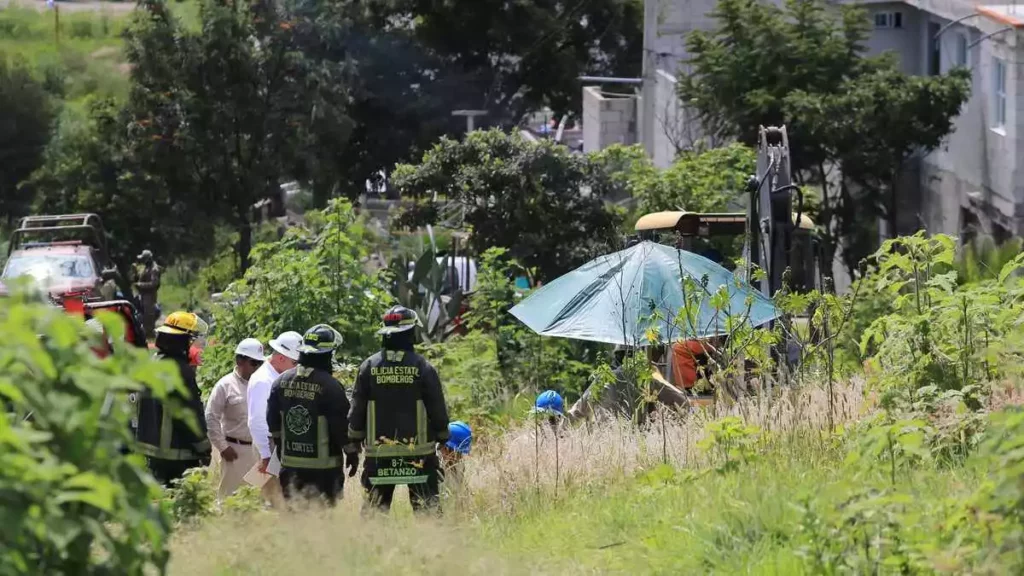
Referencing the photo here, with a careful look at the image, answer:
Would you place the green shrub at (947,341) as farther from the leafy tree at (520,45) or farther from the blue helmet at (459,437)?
the leafy tree at (520,45)

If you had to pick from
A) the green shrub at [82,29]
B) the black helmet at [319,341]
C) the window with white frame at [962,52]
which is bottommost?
the black helmet at [319,341]

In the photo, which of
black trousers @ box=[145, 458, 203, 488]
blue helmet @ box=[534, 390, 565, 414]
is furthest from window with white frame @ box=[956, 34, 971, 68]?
black trousers @ box=[145, 458, 203, 488]

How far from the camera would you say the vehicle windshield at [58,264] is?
2222 cm

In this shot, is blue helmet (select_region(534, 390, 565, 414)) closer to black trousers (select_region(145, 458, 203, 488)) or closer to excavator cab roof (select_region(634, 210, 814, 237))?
black trousers (select_region(145, 458, 203, 488))

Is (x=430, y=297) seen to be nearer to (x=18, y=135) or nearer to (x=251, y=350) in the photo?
(x=251, y=350)

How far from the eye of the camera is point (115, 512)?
394 centimetres

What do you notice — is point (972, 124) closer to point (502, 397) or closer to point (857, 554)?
point (502, 397)

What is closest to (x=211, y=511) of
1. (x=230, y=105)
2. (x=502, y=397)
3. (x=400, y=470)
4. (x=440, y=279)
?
(x=400, y=470)

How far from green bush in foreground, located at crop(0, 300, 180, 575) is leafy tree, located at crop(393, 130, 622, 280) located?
17.0 metres

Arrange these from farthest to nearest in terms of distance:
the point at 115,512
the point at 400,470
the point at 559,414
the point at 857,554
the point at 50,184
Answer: the point at 50,184
the point at 559,414
the point at 400,470
the point at 857,554
the point at 115,512

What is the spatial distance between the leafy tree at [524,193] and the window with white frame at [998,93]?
6208mm

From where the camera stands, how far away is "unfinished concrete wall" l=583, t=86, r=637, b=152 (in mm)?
32781

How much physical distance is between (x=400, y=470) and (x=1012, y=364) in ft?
10.8

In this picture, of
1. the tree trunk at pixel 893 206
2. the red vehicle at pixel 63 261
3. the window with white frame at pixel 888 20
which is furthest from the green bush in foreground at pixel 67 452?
the window with white frame at pixel 888 20
